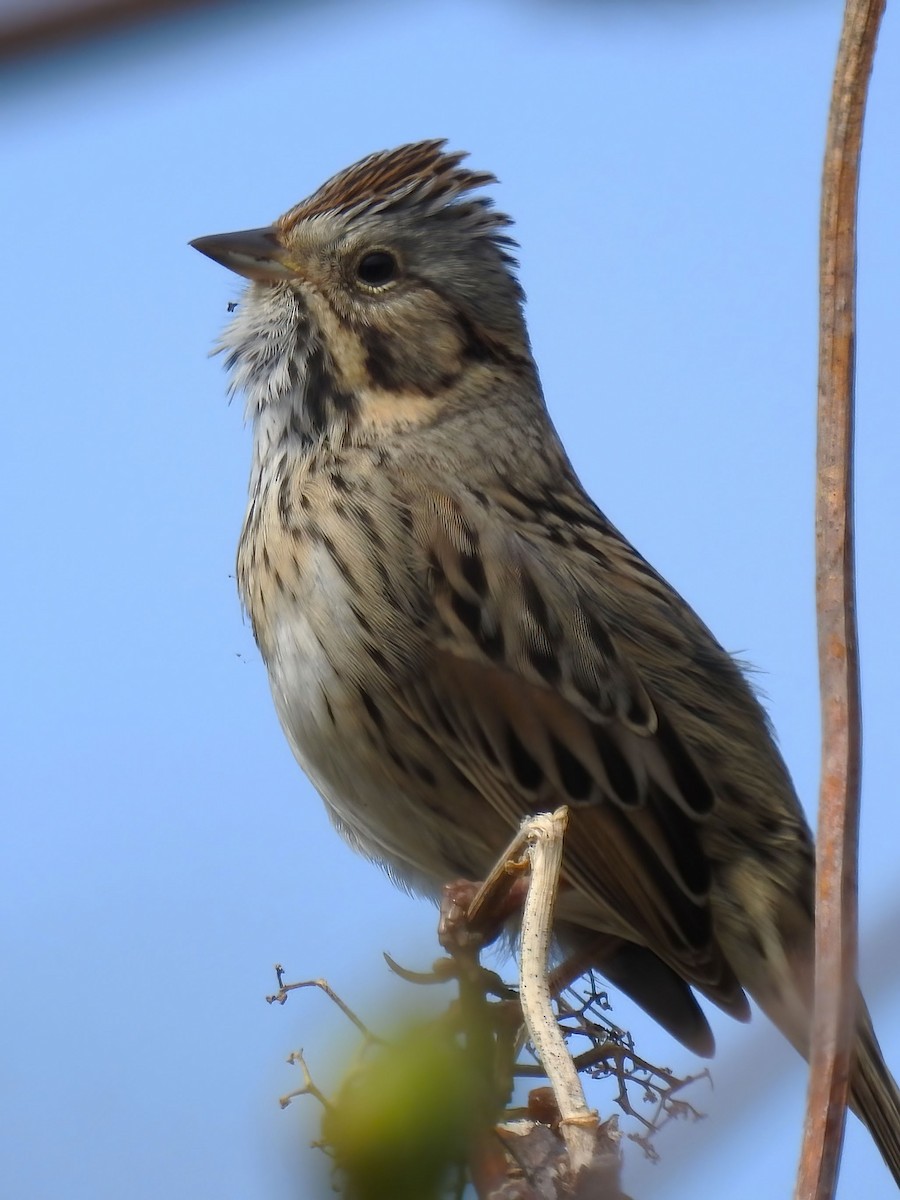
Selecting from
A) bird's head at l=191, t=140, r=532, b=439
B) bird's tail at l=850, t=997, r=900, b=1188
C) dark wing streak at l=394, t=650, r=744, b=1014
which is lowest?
bird's tail at l=850, t=997, r=900, b=1188

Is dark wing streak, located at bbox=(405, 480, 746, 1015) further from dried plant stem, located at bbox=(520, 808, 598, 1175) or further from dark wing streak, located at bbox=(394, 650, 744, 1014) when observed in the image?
dried plant stem, located at bbox=(520, 808, 598, 1175)

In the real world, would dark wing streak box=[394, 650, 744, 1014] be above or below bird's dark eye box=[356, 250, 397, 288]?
below

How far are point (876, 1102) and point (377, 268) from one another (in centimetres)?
241

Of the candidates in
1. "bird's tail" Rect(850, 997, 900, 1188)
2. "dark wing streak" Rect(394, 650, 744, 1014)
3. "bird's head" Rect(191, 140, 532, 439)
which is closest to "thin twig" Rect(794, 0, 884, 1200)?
"bird's tail" Rect(850, 997, 900, 1188)

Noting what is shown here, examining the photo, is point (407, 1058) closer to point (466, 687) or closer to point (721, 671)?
point (466, 687)

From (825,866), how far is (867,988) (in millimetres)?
202

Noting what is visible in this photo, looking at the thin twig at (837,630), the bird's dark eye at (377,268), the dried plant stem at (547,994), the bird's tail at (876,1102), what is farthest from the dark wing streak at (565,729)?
the thin twig at (837,630)

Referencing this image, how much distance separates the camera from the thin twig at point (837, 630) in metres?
0.96

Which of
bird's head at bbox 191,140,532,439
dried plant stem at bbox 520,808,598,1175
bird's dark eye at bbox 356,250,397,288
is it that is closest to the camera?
dried plant stem at bbox 520,808,598,1175

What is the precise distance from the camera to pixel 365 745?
3715 mm

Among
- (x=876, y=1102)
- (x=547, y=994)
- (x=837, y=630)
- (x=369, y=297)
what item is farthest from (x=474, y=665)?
(x=837, y=630)

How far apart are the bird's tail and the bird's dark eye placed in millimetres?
2226

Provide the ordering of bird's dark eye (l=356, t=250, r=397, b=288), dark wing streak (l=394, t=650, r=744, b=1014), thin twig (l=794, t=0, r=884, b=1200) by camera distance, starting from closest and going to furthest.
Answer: thin twig (l=794, t=0, r=884, b=1200)
dark wing streak (l=394, t=650, r=744, b=1014)
bird's dark eye (l=356, t=250, r=397, b=288)

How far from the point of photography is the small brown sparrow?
3.71m
